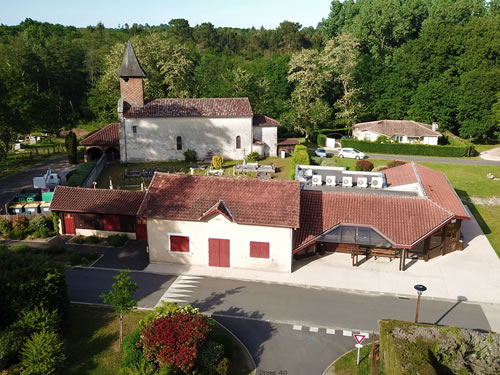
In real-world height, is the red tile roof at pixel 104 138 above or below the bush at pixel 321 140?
above

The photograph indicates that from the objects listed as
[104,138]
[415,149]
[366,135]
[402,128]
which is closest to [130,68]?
[104,138]

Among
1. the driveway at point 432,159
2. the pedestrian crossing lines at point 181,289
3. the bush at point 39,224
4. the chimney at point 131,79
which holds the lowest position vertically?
the pedestrian crossing lines at point 181,289

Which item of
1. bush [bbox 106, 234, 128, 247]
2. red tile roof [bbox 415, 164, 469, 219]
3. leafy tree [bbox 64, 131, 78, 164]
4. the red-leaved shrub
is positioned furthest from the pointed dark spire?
the red-leaved shrub

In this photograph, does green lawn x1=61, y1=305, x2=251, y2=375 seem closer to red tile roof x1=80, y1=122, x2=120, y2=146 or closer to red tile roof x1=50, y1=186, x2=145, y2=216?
red tile roof x1=50, y1=186, x2=145, y2=216

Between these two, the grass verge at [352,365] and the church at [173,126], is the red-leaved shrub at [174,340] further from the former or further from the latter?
the church at [173,126]

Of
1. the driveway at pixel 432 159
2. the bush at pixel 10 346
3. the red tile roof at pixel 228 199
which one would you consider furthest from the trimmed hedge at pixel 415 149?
the bush at pixel 10 346

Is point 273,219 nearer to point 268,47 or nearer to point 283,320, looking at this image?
point 283,320

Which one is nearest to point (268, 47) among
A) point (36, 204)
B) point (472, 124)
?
point (472, 124)

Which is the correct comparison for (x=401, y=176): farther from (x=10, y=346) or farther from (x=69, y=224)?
(x=10, y=346)
